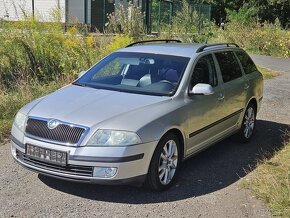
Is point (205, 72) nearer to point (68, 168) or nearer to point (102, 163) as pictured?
point (102, 163)

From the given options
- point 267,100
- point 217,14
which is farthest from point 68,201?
point 217,14

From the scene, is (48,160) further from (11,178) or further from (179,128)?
(179,128)

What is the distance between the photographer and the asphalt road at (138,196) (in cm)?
479

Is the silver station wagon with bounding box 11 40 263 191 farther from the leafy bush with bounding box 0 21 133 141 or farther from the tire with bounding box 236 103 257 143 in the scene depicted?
the leafy bush with bounding box 0 21 133 141

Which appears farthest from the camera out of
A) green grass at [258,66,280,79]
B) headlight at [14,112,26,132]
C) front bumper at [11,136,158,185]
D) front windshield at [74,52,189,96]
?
green grass at [258,66,280,79]

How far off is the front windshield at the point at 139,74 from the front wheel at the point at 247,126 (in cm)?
200

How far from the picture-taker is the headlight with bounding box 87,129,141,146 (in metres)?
4.75

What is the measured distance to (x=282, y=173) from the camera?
226 inches

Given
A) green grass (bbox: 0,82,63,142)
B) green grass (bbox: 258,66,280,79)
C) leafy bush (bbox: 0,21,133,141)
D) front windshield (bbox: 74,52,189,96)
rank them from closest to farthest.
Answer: front windshield (bbox: 74,52,189,96) < green grass (bbox: 0,82,63,142) < leafy bush (bbox: 0,21,133,141) < green grass (bbox: 258,66,280,79)

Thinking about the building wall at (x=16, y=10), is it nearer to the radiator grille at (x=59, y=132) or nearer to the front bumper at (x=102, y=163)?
the radiator grille at (x=59, y=132)

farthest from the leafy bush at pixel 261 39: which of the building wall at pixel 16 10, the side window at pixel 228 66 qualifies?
the side window at pixel 228 66

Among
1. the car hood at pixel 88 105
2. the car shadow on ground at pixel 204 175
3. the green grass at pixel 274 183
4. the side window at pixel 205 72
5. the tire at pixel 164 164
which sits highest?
the side window at pixel 205 72

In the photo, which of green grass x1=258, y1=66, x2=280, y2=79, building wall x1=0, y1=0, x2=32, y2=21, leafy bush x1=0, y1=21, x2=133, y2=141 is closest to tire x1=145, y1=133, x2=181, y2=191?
leafy bush x1=0, y1=21, x2=133, y2=141

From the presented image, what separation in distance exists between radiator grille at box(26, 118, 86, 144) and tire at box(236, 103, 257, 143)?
3546mm
